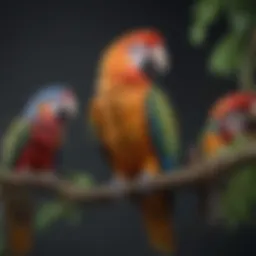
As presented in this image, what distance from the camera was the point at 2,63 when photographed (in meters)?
1.62

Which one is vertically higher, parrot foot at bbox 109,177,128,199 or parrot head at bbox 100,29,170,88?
parrot head at bbox 100,29,170,88

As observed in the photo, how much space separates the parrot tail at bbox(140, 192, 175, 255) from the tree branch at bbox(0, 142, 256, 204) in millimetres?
89

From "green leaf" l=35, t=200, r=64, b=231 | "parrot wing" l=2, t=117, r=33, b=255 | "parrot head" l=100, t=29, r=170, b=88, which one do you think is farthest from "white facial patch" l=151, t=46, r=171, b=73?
"green leaf" l=35, t=200, r=64, b=231

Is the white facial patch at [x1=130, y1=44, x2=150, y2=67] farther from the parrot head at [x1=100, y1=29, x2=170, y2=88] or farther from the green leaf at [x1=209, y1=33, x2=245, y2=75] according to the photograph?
the green leaf at [x1=209, y1=33, x2=245, y2=75]

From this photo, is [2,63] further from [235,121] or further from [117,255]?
[235,121]

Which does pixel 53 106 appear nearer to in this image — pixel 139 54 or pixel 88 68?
pixel 139 54

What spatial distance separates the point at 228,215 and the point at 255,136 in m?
0.13

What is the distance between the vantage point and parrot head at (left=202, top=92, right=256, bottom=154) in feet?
3.94

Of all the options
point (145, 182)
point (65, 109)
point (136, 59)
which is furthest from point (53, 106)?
point (145, 182)

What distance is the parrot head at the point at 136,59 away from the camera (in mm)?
1188

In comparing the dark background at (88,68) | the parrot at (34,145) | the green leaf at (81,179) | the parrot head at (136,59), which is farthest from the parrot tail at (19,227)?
the dark background at (88,68)

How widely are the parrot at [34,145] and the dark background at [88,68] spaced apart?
0.31 meters

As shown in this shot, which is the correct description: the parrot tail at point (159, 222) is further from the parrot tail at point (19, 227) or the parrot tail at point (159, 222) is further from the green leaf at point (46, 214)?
the green leaf at point (46, 214)

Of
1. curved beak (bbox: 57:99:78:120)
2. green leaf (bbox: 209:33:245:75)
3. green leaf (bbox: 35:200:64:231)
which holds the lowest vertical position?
green leaf (bbox: 35:200:64:231)
